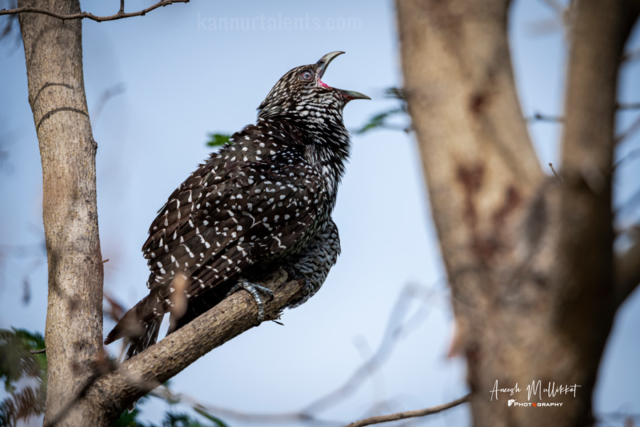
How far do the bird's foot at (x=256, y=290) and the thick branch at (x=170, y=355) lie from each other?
36mm

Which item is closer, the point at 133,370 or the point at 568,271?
the point at 568,271

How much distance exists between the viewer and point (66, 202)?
382 centimetres

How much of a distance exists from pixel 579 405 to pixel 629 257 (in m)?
0.44

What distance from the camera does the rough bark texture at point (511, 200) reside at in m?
1.40

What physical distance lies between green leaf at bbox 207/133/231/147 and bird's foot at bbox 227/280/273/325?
137cm

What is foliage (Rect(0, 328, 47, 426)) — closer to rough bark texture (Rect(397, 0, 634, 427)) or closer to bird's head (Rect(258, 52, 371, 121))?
rough bark texture (Rect(397, 0, 634, 427))

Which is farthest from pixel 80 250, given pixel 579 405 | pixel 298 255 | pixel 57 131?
pixel 579 405

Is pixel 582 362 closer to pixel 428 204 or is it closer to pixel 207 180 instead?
pixel 428 204

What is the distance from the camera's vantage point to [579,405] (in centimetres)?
157

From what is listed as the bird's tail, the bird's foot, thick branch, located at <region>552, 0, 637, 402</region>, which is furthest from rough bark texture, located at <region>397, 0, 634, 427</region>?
the bird's tail

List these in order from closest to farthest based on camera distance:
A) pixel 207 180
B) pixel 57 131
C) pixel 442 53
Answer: pixel 442 53
pixel 57 131
pixel 207 180

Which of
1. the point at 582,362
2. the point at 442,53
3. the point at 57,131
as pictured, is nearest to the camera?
the point at 582,362

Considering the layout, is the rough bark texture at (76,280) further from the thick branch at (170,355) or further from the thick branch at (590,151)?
the thick branch at (590,151)

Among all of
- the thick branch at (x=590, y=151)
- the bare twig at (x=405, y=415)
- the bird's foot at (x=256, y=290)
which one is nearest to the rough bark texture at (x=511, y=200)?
the thick branch at (x=590, y=151)
